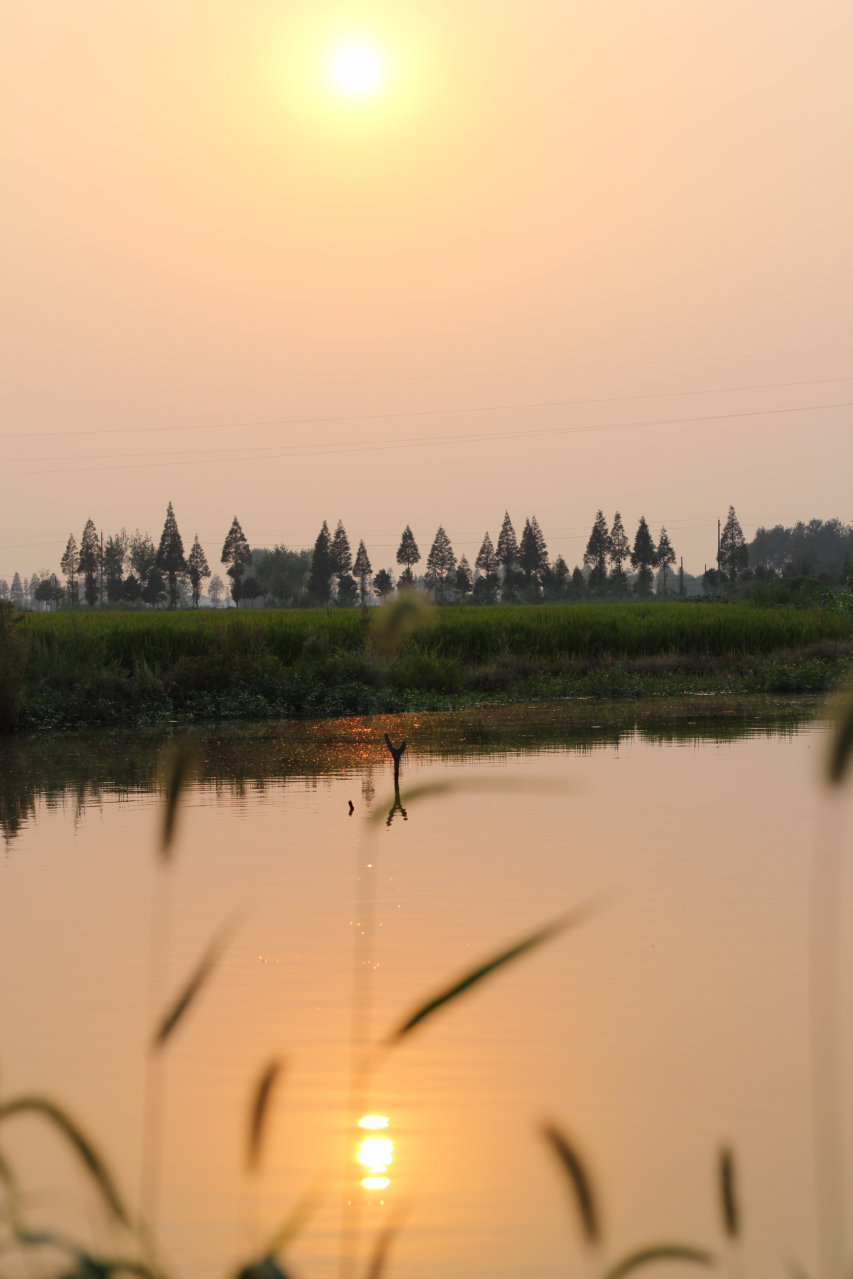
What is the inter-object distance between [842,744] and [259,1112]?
0.73 metres

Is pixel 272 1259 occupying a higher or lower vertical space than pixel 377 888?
higher

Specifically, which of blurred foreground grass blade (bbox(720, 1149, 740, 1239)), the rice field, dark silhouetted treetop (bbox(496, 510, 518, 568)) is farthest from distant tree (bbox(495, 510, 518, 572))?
blurred foreground grass blade (bbox(720, 1149, 740, 1239))

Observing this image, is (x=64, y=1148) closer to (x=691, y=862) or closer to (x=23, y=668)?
(x=691, y=862)

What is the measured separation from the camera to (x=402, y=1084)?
4.48 m

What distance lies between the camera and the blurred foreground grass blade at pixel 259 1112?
1332mm

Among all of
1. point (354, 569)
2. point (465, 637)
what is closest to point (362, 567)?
point (354, 569)

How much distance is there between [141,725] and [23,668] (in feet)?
6.67

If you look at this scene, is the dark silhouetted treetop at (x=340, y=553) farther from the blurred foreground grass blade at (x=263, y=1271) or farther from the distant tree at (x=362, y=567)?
the blurred foreground grass blade at (x=263, y=1271)

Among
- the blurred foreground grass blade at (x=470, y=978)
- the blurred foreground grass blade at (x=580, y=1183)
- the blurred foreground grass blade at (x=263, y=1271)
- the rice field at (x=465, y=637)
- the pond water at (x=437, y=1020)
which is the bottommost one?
the pond water at (x=437, y=1020)

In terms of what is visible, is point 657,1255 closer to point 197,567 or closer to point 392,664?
point 392,664

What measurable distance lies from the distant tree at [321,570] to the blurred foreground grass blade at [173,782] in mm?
95201

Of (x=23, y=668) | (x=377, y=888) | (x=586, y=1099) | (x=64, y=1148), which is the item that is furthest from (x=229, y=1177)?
(x=23, y=668)

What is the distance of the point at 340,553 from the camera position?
9794 centimetres

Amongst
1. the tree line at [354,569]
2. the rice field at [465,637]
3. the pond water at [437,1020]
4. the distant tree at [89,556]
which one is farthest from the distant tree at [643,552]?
the pond water at [437,1020]
